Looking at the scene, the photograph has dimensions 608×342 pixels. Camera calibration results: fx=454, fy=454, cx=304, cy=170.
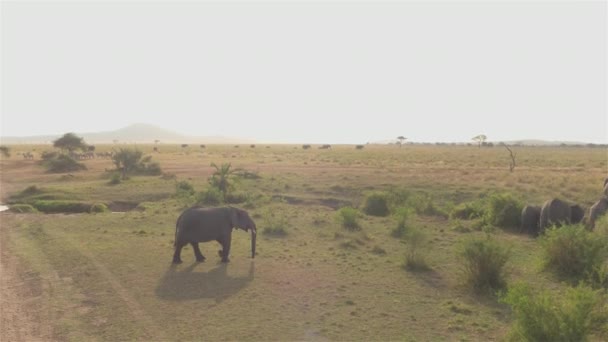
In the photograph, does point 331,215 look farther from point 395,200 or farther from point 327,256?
point 327,256

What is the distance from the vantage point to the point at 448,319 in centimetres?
1001

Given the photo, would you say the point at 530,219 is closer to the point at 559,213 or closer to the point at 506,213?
the point at 506,213

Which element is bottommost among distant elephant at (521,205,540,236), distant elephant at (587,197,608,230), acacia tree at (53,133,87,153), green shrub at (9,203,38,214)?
green shrub at (9,203,38,214)

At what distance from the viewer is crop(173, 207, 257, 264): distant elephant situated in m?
13.8

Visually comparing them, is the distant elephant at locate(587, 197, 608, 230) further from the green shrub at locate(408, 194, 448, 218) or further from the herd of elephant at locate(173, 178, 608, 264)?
the green shrub at locate(408, 194, 448, 218)

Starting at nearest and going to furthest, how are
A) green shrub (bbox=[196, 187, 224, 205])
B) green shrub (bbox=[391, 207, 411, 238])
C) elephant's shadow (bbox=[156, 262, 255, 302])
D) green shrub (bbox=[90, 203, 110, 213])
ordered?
elephant's shadow (bbox=[156, 262, 255, 302]) → green shrub (bbox=[391, 207, 411, 238]) → green shrub (bbox=[90, 203, 110, 213]) → green shrub (bbox=[196, 187, 224, 205])

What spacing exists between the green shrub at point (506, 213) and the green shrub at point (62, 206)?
20.5m

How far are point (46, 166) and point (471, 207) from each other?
4172 centimetres

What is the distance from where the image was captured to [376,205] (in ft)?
76.5

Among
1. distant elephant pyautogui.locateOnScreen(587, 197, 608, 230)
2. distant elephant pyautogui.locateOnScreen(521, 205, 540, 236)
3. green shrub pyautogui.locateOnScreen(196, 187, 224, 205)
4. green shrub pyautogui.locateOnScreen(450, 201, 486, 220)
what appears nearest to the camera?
distant elephant pyautogui.locateOnScreen(587, 197, 608, 230)

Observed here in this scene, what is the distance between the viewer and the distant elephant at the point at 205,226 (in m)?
13.8

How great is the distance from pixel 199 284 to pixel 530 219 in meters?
13.3

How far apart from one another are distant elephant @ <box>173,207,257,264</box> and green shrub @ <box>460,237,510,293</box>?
6.64 m

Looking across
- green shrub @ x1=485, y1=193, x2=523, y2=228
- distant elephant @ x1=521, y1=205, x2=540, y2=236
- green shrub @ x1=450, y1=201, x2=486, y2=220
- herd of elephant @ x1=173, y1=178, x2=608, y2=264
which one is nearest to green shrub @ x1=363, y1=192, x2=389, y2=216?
green shrub @ x1=450, y1=201, x2=486, y2=220
